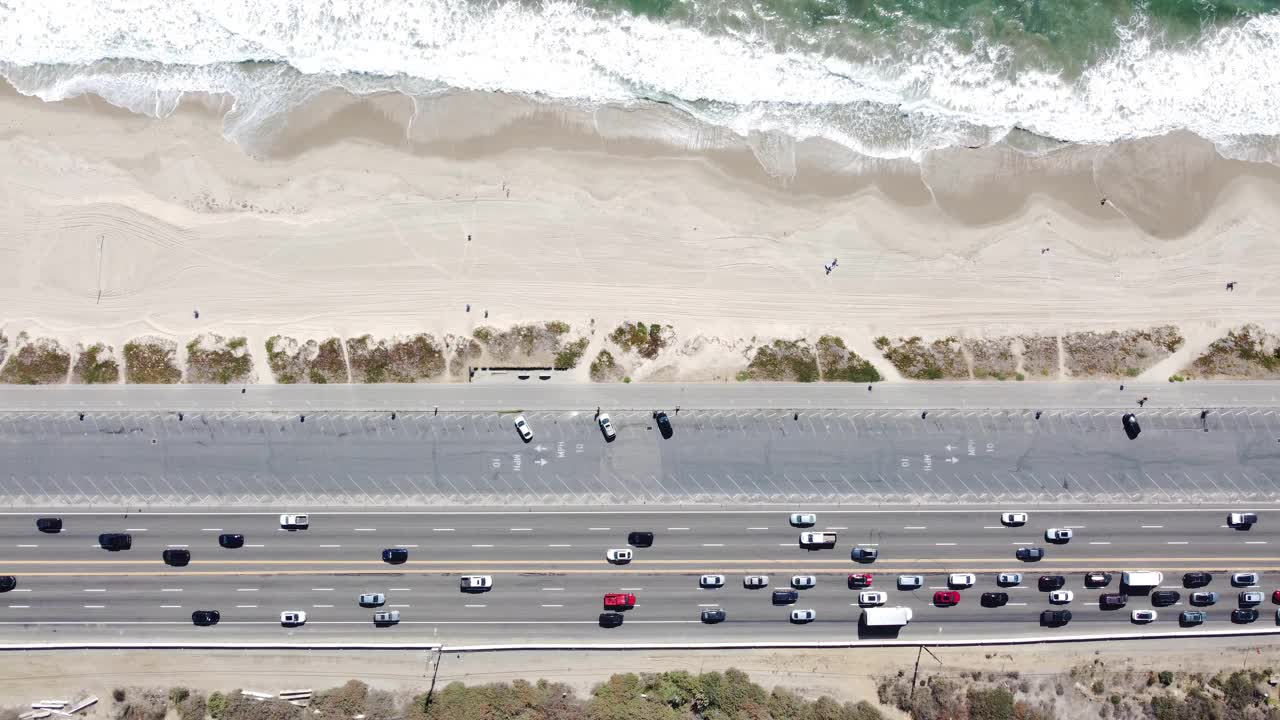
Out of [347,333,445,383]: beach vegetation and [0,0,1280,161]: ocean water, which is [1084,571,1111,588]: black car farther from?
[347,333,445,383]: beach vegetation

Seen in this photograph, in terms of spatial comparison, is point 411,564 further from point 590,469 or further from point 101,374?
point 101,374

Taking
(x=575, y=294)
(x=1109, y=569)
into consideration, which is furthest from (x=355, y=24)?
(x=1109, y=569)

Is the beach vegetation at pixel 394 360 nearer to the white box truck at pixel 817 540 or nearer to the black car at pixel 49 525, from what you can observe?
the black car at pixel 49 525

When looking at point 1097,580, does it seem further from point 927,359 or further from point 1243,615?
point 927,359

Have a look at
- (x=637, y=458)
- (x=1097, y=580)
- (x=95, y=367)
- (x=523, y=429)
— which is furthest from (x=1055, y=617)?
(x=95, y=367)

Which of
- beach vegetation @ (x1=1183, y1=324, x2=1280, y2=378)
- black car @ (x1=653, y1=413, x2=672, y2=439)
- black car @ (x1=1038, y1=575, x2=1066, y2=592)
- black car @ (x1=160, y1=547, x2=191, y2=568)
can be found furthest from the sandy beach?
black car @ (x1=1038, y1=575, x2=1066, y2=592)

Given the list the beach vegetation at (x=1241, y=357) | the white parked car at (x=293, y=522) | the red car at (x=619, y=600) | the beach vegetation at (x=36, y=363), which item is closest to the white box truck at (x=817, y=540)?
the red car at (x=619, y=600)
